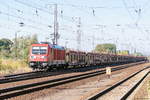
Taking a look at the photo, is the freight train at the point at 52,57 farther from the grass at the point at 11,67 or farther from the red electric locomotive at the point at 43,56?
the grass at the point at 11,67

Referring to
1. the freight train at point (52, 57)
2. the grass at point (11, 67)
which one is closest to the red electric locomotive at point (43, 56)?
the freight train at point (52, 57)

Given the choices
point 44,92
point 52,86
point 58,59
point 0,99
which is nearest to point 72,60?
point 58,59

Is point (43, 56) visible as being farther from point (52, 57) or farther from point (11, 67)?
point (11, 67)

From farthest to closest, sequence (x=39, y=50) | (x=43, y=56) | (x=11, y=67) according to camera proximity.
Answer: (x=11, y=67)
(x=39, y=50)
(x=43, y=56)

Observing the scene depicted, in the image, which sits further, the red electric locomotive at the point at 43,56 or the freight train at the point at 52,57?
the freight train at the point at 52,57

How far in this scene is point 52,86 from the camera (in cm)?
1808

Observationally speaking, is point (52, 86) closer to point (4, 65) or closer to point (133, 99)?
point (133, 99)

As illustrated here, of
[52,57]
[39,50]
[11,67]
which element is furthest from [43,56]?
[11,67]

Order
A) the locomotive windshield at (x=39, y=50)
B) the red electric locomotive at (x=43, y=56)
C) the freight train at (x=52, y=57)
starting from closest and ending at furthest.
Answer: the red electric locomotive at (x=43, y=56) < the freight train at (x=52, y=57) < the locomotive windshield at (x=39, y=50)

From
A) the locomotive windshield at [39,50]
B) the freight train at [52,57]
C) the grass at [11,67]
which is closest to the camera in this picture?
the freight train at [52,57]

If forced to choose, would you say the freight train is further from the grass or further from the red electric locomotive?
the grass

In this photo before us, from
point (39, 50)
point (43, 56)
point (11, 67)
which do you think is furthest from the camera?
point (11, 67)

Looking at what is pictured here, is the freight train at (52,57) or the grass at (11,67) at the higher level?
the freight train at (52,57)

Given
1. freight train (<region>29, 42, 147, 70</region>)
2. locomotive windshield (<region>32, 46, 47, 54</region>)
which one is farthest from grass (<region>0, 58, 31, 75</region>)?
locomotive windshield (<region>32, 46, 47, 54</region>)
